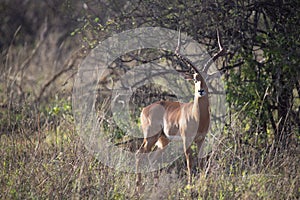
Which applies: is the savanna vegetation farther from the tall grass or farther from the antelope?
the antelope

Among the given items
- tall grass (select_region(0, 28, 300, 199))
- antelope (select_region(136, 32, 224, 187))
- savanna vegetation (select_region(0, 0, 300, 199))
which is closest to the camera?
tall grass (select_region(0, 28, 300, 199))

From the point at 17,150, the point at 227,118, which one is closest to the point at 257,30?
the point at 227,118

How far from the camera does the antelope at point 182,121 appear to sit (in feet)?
19.8

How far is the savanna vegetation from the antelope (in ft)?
0.91

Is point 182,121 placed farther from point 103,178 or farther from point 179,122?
point 103,178

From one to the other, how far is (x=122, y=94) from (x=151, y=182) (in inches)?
95.9

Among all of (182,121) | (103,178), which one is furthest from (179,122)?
(103,178)

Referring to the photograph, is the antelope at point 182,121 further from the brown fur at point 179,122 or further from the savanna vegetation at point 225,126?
→ the savanna vegetation at point 225,126

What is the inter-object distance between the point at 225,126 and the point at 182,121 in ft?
1.91

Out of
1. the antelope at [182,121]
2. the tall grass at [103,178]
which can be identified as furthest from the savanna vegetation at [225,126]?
the antelope at [182,121]

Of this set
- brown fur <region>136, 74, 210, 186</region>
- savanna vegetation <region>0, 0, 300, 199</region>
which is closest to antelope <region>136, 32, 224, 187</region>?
brown fur <region>136, 74, 210, 186</region>

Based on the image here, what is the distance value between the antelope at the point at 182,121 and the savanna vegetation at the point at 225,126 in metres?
0.28

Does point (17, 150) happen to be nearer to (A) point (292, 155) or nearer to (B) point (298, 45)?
(A) point (292, 155)

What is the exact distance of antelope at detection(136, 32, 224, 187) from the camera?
237 inches
